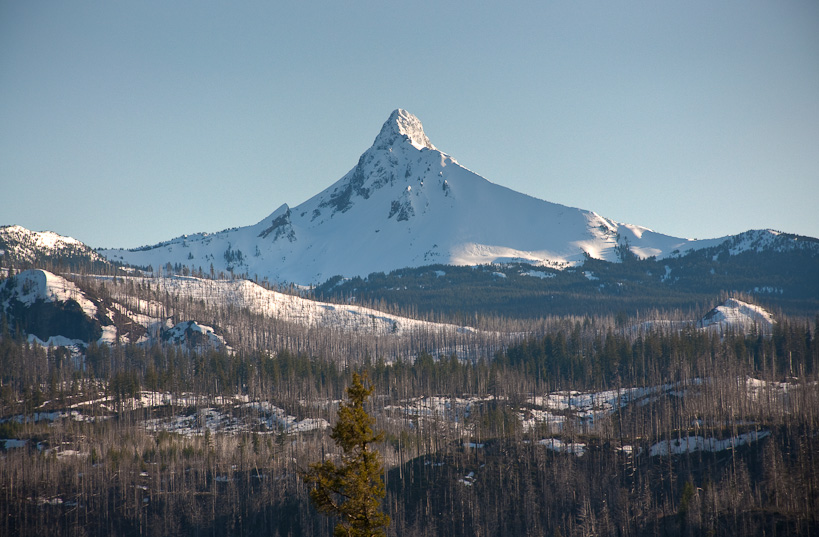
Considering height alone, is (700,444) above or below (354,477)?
below

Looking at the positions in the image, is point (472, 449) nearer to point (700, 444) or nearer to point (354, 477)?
point (700, 444)

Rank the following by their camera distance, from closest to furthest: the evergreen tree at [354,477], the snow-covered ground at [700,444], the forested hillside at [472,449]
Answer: the evergreen tree at [354,477] → the forested hillside at [472,449] → the snow-covered ground at [700,444]

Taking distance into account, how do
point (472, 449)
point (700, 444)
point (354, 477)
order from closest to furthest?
point (354, 477), point (700, 444), point (472, 449)

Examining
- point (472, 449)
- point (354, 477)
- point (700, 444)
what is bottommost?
point (472, 449)

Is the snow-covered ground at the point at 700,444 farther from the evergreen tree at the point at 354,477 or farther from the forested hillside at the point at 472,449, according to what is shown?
the evergreen tree at the point at 354,477

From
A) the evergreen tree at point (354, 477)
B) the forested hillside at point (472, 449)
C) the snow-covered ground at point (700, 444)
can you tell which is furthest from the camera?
the snow-covered ground at point (700, 444)

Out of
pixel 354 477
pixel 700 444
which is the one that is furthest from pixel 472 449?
pixel 354 477

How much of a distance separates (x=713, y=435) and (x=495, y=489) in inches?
1426

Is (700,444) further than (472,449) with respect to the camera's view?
No

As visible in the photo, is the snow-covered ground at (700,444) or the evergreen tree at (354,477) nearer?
the evergreen tree at (354,477)

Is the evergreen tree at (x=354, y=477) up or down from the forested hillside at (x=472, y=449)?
up

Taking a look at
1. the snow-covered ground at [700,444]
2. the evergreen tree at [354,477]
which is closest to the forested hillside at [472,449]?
the snow-covered ground at [700,444]

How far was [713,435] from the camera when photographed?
118438mm

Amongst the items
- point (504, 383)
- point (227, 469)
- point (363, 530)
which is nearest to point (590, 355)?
point (504, 383)
